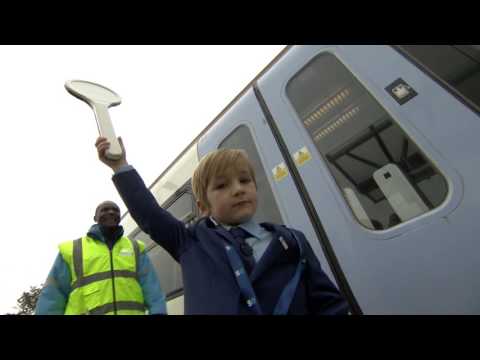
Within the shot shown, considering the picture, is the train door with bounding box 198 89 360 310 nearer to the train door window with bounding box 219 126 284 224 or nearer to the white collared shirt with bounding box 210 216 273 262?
the train door window with bounding box 219 126 284 224

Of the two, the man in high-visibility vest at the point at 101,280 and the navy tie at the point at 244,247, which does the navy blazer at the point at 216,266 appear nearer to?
the navy tie at the point at 244,247

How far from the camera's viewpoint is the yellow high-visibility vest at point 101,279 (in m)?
2.04

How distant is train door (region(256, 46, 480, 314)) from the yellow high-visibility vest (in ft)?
4.73

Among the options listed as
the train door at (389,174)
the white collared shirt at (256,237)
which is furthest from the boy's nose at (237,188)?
the train door at (389,174)

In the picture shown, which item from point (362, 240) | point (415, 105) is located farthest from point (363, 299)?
point (415, 105)

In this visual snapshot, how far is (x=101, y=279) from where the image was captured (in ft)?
6.99

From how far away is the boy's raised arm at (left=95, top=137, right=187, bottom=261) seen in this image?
3.33 feet

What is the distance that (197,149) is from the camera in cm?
274

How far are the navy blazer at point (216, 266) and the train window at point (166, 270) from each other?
1.95 m

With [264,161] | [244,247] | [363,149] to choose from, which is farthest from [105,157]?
[363,149]

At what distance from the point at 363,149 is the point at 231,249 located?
3.35 feet

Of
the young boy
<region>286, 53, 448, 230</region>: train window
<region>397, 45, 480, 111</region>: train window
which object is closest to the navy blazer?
the young boy
